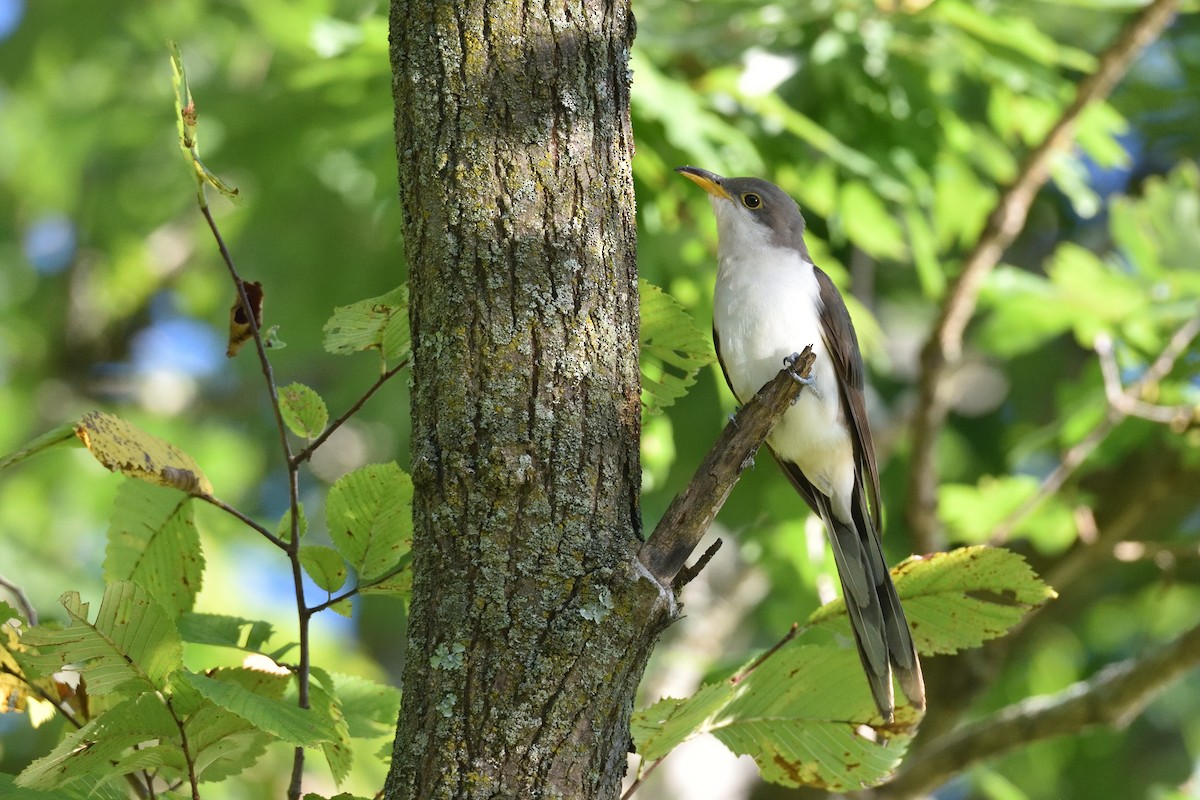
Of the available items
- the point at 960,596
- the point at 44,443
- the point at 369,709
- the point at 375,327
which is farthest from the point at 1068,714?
the point at 44,443

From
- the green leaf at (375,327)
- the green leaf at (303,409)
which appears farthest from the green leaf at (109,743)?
the green leaf at (375,327)

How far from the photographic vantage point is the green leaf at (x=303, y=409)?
257cm

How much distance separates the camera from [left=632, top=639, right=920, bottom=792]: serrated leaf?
8.84 ft

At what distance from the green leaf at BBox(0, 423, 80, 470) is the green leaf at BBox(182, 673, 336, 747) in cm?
50

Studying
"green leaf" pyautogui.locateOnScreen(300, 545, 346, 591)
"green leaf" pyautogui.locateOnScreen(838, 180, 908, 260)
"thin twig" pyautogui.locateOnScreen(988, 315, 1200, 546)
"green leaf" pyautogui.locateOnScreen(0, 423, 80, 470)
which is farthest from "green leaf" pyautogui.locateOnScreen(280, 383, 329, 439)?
"thin twig" pyautogui.locateOnScreen(988, 315, 1200, 546)

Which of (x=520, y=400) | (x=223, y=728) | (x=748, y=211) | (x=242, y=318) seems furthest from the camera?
(x=748, y=211)

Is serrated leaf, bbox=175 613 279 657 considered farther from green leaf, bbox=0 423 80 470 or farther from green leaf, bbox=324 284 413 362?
green leaf, bbox=324 284 413 362

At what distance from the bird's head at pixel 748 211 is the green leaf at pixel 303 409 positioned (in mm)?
2528

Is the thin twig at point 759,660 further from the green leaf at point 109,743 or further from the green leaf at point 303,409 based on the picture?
the green leaf at point 109,743

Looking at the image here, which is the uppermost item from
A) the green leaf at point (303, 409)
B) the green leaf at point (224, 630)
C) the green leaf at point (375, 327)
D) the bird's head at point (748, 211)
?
the bird's head at point (748, 211)

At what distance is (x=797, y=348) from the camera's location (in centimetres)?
447

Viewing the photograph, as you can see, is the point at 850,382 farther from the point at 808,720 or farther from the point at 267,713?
the point at 267,713

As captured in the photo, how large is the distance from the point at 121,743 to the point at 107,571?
22.7 inches

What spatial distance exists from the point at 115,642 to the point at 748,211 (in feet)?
10.8
